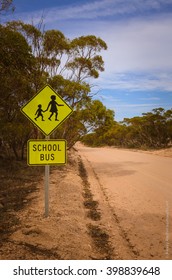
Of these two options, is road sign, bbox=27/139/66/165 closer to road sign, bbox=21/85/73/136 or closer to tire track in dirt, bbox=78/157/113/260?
road sign, bbox=21/85/73/136

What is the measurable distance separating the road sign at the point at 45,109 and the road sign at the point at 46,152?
0.27 metres

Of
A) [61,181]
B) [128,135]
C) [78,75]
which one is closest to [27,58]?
[61,181]

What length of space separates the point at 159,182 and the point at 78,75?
400 inches

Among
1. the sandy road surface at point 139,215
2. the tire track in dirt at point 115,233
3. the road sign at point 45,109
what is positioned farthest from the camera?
the road sign at point 45,109

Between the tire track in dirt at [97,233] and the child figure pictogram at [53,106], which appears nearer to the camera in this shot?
the tire track in dirt at [97,233]

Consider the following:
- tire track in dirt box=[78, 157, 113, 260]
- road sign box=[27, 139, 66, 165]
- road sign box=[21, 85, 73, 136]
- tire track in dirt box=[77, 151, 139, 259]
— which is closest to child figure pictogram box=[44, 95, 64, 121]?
road sign box=[21, 85, 73, 136]

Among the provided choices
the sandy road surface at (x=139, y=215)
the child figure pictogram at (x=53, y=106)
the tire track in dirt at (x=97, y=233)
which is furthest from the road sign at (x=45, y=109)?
the sandy road surface at (x=139, y=215)

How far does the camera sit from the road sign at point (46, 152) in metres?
6.42

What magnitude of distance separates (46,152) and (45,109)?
2.93ft

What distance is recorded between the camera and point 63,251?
4.95m

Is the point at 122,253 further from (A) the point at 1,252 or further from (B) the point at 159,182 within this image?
(B) the point at 159,182

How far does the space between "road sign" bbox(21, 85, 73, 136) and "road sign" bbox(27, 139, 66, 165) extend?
0.27m

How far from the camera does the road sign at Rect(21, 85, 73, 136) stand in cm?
636

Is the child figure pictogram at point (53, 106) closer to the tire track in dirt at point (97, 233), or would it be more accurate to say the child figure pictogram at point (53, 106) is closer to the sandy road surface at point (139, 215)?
the tire track in dirt at point (97, 233)
